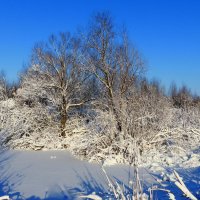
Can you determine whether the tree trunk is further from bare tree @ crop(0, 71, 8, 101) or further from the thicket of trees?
bare tree @ crop(0, 71, 8, 101)

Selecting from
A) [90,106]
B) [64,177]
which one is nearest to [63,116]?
[90,106]

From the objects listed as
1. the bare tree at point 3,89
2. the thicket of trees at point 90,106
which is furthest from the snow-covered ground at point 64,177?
the bare tree at point 3,89

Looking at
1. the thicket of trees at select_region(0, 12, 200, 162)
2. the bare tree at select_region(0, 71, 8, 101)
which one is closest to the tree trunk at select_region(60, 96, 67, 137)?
the thicket of trees at select_region(0, 12, 200, 162)

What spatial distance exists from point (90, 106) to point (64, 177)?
26.0 feet

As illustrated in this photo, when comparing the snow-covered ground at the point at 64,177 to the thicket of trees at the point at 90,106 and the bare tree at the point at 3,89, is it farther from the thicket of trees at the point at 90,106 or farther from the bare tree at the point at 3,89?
the bare tree at the point at 3,89

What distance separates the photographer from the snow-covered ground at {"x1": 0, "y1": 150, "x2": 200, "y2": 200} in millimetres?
7996

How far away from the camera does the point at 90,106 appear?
1752 centimetres

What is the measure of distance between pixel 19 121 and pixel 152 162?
8.42 metres

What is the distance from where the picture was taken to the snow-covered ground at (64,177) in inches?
315

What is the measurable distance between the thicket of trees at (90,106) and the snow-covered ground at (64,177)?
4.38 ft

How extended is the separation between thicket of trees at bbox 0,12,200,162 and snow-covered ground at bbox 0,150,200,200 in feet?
4.38

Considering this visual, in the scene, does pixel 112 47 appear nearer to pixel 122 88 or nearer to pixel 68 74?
pixel 122 88

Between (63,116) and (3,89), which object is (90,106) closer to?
(63,116)

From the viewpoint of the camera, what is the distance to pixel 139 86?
48.0ft
